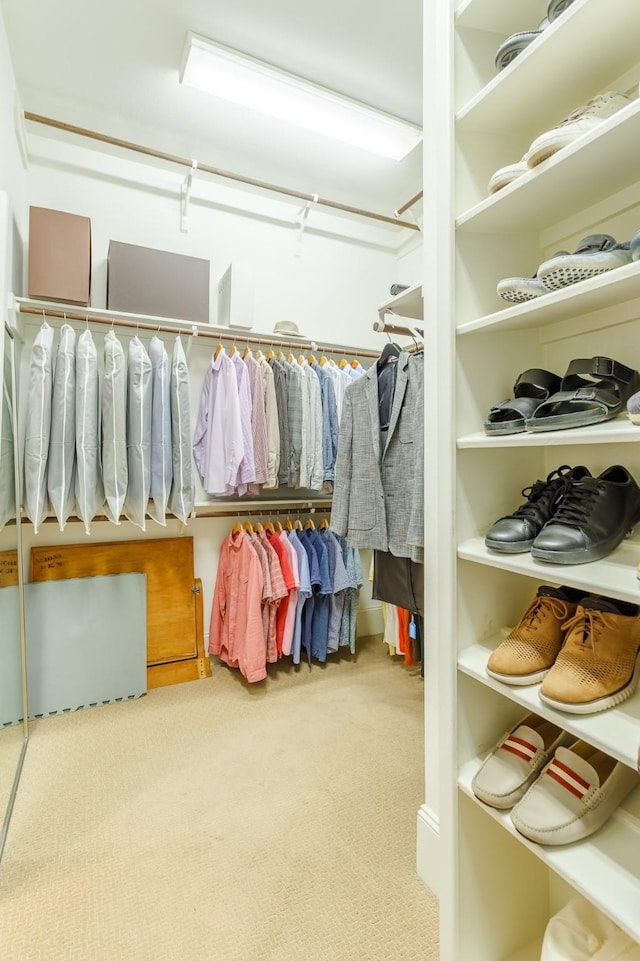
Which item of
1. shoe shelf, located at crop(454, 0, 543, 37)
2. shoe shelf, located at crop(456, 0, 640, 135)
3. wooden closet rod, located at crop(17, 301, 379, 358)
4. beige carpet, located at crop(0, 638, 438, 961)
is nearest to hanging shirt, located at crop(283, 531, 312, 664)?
beige carpet, located at crop(0, 638, 438, 961)

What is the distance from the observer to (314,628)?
2674 millimetres

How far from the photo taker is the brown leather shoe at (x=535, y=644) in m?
0.87

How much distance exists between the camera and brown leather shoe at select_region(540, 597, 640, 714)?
77 centimetres

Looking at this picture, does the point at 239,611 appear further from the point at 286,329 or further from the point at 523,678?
the point at 523,678

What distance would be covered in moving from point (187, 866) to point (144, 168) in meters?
3.11

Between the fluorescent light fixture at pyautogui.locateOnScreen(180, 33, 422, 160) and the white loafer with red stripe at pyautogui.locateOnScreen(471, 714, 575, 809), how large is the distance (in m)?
2.61

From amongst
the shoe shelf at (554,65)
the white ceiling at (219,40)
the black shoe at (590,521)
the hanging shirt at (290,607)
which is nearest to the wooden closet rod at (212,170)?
the white ceiling at (219,40)

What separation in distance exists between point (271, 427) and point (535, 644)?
5.90 feet

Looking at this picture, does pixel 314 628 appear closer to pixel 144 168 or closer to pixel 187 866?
pixel 187 866

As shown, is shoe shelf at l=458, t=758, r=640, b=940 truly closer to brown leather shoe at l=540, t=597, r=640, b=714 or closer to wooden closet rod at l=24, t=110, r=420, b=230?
brown leather shoe at l=540, t=597, r=640, b=714

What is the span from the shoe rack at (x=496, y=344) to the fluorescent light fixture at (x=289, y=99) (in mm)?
1231

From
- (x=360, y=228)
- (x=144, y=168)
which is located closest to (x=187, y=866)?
(x=144, y=168)

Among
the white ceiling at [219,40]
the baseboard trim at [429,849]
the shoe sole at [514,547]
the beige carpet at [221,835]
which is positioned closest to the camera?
the shoe sole at [514,547]

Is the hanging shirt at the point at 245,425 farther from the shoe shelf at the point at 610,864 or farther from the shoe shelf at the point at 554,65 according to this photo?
the shoe shelf at the point at 610,864
